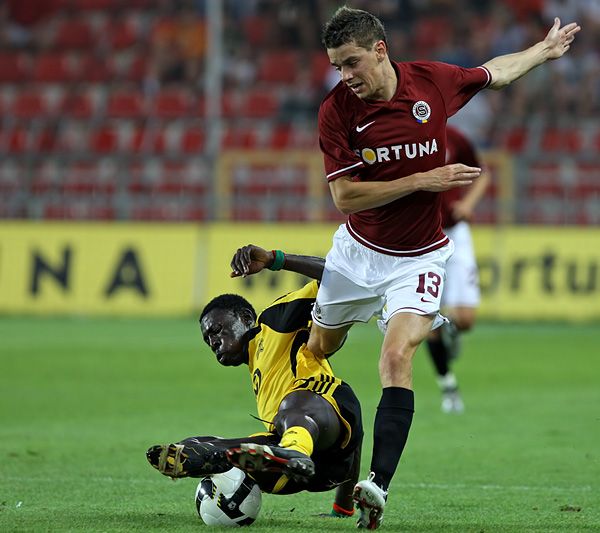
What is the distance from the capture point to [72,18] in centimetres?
2705

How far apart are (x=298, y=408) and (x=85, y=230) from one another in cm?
1431

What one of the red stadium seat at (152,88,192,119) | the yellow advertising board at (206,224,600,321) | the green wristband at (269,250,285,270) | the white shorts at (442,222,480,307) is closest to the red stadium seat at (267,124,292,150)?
the red stadium seat at (152,88,192,119)

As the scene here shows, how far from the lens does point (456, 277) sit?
12.2m

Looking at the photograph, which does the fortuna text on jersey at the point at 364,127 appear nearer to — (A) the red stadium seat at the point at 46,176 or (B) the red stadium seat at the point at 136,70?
(A) the red stadium seat at the point at 46,176

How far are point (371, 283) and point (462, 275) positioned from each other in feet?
18.5

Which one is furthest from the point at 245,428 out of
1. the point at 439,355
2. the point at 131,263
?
the point at 131,263

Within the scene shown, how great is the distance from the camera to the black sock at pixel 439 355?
37.3 feet

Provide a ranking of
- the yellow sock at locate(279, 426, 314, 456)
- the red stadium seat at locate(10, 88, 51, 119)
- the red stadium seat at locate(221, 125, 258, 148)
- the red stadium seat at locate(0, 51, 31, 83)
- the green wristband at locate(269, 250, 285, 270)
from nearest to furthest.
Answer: the yellow sock at locate(279, 426, 314, 456), the green wristband at locate(269, 250, 285, 270), the red stadium seat at locate(221, 125, 258, 148), the red stadium seat at locate(10, 88, 51, 119), the red stadium seat at locate(0, 51, 31, 83)

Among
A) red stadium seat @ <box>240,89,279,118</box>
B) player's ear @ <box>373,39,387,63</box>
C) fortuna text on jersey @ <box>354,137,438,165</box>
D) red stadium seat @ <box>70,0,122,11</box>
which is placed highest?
red stadium seat @ <box>70,0,122,11</box>

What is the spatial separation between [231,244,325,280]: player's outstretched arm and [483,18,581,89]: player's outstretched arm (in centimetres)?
132

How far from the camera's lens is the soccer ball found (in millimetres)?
5969

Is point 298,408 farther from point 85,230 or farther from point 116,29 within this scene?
point 116,29

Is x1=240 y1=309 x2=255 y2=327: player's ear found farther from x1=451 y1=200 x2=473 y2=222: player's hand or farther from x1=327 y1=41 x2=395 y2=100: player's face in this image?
x1=451 y1=200 x2=473 y2=222: player's hand

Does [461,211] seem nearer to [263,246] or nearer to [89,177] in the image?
[263,246]
